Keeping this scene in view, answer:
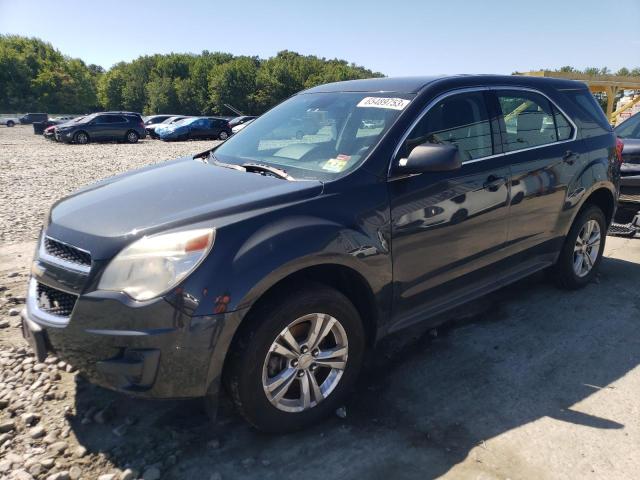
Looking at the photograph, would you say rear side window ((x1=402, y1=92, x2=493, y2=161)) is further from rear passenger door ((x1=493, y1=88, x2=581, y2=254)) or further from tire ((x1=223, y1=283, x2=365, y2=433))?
tire ((x1=223, y1=283, x2=365, y2=433))

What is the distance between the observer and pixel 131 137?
2700 centimetres

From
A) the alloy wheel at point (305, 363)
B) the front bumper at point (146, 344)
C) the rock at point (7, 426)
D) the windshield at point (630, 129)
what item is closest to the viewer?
the front bumper at point (146, 344)

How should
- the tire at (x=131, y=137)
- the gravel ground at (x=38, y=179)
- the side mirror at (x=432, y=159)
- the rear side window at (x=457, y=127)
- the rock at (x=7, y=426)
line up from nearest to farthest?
the rock at (x=7, y=426)
the side mirror at (x=432, y=159)
the rear side window at (x=457, y=127)
the gravel ground at (x=38, y=179)
the tire at (x=131, y=137)

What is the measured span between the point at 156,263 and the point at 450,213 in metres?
1.82

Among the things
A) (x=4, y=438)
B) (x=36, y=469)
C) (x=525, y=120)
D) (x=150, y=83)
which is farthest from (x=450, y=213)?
(x=150, y=83)

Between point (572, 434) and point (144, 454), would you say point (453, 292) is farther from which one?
point (144, 454)

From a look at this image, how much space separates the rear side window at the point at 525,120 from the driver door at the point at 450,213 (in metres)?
0.14

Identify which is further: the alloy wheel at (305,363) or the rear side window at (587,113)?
the rear side window at (587,113)

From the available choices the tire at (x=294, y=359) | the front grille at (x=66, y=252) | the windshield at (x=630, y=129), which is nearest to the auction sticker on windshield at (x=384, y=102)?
the tire at (x=294, y=359)

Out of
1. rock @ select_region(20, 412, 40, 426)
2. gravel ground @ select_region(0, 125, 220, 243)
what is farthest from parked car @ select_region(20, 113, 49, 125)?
rock @ select_region(20, 412, 40, 426)

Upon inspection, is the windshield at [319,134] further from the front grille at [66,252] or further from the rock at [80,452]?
the rock at [80,452]

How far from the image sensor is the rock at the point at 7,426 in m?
2.70

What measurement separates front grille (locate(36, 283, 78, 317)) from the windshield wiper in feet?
4.15

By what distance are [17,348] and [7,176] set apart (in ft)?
34.0
